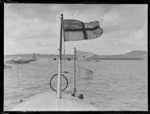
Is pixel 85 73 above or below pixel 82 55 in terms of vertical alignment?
below

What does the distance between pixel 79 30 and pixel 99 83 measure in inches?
24.1

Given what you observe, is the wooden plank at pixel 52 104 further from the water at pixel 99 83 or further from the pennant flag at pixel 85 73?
the pennant flag at pixel 85 73

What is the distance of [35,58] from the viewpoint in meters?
2.20

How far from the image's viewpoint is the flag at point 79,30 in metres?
2.06

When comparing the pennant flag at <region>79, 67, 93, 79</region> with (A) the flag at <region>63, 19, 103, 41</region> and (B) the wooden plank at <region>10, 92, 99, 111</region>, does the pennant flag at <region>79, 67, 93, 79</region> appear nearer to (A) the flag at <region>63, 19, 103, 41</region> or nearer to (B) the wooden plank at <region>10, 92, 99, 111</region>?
(B) the wooden plank at <region>10, 92, 99, 111</region>

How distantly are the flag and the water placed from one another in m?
0.29

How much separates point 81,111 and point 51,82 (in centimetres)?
48

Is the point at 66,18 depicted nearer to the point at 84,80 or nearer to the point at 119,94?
the point at 84,80

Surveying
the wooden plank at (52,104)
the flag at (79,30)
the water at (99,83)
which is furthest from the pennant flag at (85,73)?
the flag at (79,30)

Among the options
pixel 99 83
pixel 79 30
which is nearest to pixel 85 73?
pixel 99 83

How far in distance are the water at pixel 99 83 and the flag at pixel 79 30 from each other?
291mm

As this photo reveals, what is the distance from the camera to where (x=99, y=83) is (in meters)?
2.38

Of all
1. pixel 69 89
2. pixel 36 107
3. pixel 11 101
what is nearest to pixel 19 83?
pixel 11 101

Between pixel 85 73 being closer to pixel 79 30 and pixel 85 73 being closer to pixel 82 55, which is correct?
pixel 82 55
